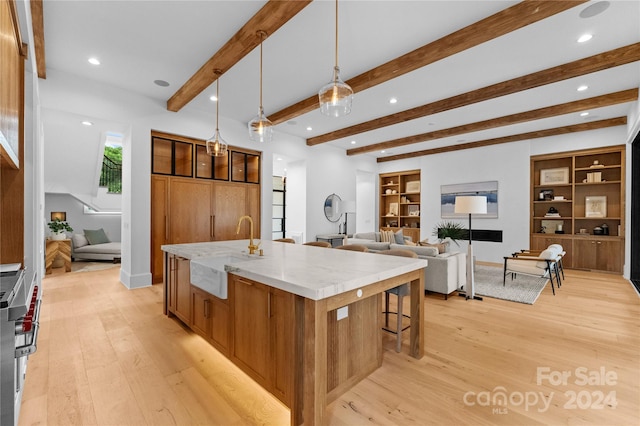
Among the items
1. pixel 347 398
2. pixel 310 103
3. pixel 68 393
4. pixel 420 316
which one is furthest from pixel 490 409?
pixel 310 103

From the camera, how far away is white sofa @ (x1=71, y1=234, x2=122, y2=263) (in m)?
6.69

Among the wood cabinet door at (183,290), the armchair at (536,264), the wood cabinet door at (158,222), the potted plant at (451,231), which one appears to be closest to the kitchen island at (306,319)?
the wood cabinet door at (183,290)

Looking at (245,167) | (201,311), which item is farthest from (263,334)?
(245,167)

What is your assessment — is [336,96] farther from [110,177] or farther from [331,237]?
[110,177]

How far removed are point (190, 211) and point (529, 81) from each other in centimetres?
560

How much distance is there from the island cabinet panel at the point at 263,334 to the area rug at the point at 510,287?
3.75 m

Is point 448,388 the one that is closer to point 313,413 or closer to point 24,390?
point 313,413

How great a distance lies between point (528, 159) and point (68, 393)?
332 inches

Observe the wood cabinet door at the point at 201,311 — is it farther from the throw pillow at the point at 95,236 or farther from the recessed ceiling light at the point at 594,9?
the throw pillow at the point at 95,236

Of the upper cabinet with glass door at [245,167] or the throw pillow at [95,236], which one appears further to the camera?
the throw pillow at [95,236]

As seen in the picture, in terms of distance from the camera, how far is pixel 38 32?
2.86m

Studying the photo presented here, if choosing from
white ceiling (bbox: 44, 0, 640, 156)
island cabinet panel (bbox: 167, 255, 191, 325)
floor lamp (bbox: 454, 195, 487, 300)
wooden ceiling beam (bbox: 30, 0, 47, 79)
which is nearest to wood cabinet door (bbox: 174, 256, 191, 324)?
island cabinet panel (bbox: 167, 255, 191, 325)

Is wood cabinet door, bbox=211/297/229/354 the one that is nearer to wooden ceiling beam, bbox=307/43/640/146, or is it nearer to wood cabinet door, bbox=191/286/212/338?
wood cabinet door, bbox=191/286/212/338

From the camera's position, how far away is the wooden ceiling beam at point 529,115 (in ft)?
14.2
